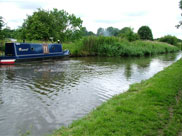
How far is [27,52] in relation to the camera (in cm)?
1786

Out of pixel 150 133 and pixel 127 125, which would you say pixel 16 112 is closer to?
pixel 127 125

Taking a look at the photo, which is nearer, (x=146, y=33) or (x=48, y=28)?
(x=48, y=28)

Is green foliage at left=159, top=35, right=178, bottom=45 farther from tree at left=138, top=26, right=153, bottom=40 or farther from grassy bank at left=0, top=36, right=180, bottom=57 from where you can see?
grassy bank at left=0, top=36, right=180, bottom=57

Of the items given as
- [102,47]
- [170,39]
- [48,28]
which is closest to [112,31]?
[170,39]

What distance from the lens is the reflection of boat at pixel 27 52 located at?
16.4m

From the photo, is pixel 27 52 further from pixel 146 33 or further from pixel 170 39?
pixel 146 33

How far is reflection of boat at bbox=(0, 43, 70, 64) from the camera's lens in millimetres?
16359

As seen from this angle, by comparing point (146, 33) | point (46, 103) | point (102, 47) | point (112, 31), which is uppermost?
point (112, 31)

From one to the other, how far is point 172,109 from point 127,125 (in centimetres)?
150

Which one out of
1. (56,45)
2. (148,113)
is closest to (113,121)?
(148,113)

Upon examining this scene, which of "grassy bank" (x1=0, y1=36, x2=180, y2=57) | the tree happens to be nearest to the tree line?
"grassy bank" (x1=0, y1=36, x2=180, y2=57)

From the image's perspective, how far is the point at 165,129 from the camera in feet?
10.7

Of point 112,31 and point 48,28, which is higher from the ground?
point 112,31

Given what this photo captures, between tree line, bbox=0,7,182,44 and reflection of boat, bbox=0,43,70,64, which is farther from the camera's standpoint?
tree line, bbox=0,7,182,44
